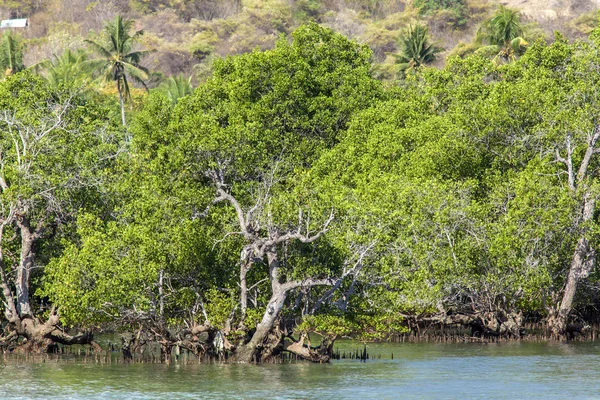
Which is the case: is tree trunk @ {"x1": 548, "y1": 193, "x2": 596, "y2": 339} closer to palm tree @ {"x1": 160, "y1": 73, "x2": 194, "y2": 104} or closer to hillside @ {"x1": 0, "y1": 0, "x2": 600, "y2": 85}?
palm tree @ {"x1": 160, "y1": 73, "x2": 194, "y2": 104}

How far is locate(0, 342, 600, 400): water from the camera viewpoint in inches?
1141

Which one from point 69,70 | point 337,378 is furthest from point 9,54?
point 337,378

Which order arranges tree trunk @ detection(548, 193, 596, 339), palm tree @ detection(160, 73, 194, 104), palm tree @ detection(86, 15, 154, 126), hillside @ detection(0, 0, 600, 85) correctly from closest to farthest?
tree trunk @ detection(548, 193, 596, 339) → palm tree @ detection(160, 73, 194, 104) → palm tree @ detection(86, 15, 154, 126) → hillside @ detection(0, 0, 600, 85)

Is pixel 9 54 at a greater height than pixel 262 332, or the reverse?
pixel 9 54

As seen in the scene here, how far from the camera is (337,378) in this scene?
3177 cm

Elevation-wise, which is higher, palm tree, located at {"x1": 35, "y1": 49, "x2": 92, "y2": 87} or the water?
palm tree, located at {"x1": 35, "y1": 49, "x2": 92, "y2": 87}

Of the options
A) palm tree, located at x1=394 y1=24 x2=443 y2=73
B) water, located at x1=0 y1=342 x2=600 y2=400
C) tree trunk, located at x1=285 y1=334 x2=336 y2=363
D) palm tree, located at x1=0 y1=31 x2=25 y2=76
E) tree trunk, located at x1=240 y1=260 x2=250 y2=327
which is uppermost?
palm tree, located at x1=394 y1=24 x2=443 y2=73

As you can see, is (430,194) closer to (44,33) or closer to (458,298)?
(458,298)

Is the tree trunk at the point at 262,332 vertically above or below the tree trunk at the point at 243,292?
below

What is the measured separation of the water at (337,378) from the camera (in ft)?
95.1

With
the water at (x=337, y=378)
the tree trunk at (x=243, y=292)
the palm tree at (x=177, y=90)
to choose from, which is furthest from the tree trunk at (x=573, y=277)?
the palm tree at (x=177, y=90)

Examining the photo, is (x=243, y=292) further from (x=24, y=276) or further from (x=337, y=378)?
(x=24, y=276)

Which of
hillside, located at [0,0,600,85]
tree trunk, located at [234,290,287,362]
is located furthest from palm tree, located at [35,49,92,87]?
hillside, located at [0,0,600,85]

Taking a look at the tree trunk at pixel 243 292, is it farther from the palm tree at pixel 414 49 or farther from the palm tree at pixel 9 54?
the palm tree at pixel 414 49
